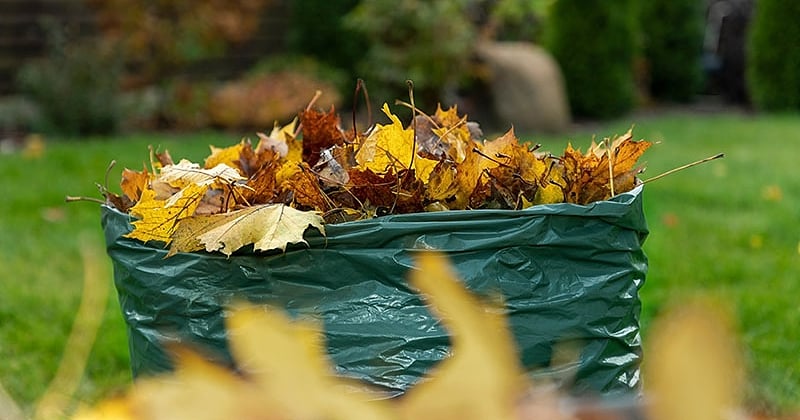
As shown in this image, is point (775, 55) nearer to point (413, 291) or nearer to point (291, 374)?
point (413, 291)

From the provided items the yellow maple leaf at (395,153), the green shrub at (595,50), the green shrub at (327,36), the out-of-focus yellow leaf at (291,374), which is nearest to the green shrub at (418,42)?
the green shrub at (327,36)

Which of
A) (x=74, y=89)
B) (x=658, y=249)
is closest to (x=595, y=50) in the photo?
(x=74, y=89)

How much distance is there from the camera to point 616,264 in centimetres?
177

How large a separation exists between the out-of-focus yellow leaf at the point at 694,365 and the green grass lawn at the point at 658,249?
3.45 feet

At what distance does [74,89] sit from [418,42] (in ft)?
10.4

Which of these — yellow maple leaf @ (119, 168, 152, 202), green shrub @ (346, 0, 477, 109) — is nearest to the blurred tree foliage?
green shrub @ (346, 0, 477, 109)

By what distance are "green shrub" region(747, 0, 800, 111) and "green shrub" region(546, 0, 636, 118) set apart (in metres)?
1.36

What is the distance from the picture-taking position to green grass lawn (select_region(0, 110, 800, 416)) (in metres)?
3.07

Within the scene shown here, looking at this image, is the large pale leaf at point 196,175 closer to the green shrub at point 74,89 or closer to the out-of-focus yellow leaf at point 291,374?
the out-of-focus yellow leaf at point 291,374

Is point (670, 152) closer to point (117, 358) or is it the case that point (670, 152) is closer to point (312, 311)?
point (117, 358)

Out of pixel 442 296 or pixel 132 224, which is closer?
pixel 442 296

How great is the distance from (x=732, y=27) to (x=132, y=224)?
40.2 ft

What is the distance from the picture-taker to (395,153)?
178 cm

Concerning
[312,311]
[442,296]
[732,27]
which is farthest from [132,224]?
[732,27]
